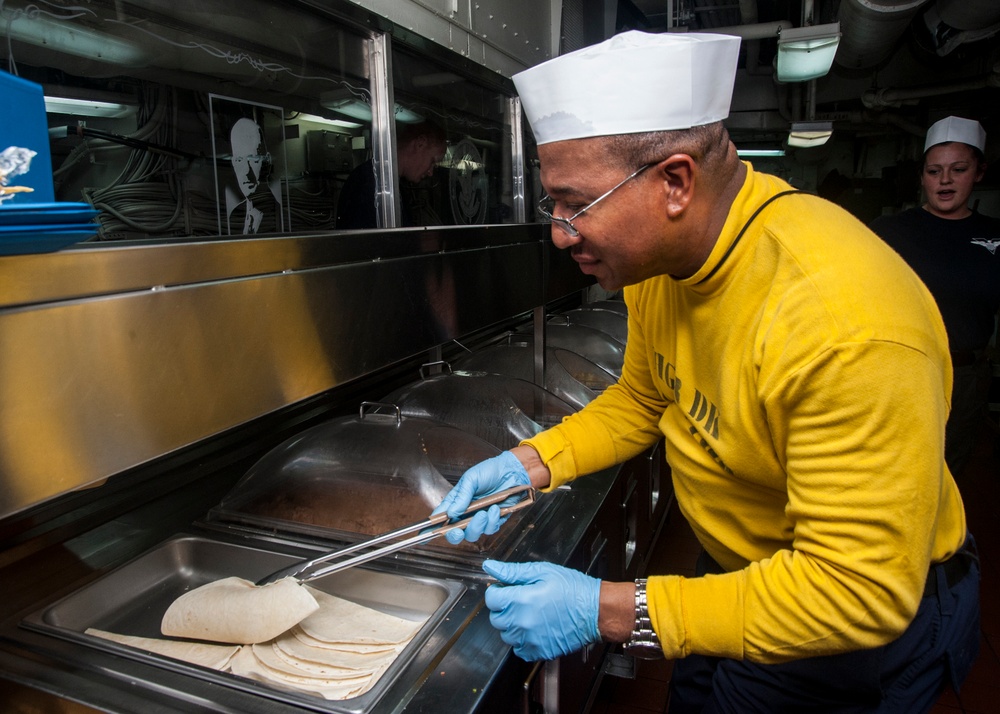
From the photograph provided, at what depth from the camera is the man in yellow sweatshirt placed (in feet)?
2.64

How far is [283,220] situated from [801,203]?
128 centimetres

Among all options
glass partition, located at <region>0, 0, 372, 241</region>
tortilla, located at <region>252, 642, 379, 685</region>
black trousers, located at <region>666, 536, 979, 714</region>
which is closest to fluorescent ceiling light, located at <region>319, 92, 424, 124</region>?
glass partition, located at <region>0, 0, 372, 241</region>

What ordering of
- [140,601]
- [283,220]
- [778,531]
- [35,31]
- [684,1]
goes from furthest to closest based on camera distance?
1. [684,1]
2. [283,220]
3. [140,601]
4. [35,31]
5. [778,531]

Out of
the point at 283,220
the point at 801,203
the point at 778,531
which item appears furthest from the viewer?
the point at 283,220

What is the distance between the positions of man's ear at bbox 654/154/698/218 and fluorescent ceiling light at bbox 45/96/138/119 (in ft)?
3.46

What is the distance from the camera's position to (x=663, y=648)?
0.92m

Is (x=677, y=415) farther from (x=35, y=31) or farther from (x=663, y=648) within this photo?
(x=35, y=31)

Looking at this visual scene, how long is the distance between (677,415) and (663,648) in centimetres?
42

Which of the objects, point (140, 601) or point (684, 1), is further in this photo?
point (684, 1)

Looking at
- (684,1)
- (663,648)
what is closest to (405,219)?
(663,648)

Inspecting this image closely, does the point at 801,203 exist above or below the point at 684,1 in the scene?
below

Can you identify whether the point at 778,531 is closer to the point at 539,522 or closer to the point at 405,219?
the point at 539,522

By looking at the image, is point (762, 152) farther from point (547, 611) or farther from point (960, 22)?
point (547, 611)

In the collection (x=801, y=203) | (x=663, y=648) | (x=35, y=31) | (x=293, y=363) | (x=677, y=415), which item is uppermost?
(x=35, y=31)
